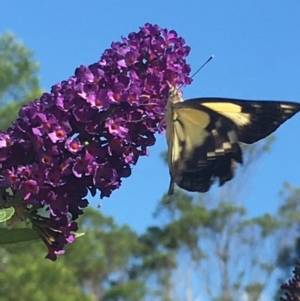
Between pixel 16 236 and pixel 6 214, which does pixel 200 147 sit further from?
pixel 6 214

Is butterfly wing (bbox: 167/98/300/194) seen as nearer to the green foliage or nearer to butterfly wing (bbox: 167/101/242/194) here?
butterfly wing (bbox: 167/101/242/194)

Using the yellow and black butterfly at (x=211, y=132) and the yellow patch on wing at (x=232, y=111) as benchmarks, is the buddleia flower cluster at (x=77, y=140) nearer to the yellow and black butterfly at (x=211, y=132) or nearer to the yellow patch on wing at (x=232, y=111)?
the yellow and black butterfly at (x=211, y=132)

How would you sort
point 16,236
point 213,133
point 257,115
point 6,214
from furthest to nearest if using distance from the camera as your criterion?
1. point 213,133
2. point 257,115
3. point 16,236
4. point 6,214

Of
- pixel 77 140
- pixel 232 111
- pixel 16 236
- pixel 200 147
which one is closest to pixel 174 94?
pixel 232 111

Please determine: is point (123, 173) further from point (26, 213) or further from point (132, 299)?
point (132, 299)

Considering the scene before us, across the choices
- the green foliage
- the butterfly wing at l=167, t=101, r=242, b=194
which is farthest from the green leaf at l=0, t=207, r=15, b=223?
the green foliage

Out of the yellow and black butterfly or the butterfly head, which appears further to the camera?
A: the yellow and black butterfly

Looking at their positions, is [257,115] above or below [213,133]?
above
